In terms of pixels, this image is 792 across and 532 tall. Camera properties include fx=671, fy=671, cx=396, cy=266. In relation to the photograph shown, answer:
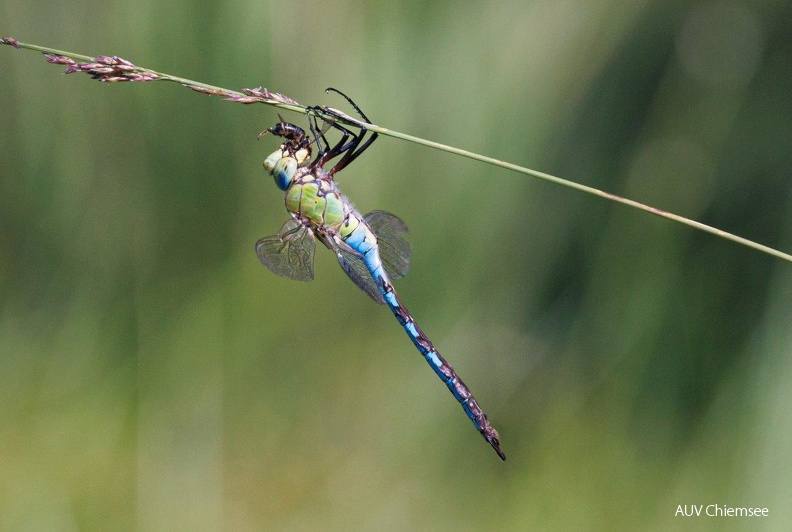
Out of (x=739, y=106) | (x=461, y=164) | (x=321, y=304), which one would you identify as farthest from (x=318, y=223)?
(x=739, y=106)

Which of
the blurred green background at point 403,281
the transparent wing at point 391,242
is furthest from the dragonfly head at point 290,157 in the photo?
the blurred green background at point 403,281

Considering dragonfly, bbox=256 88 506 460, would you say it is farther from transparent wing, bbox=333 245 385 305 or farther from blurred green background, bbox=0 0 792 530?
blurred green background, bbox=0 0 792 530

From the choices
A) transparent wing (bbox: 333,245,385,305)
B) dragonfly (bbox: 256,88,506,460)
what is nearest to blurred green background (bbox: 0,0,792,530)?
dragonfly (bbox: 256,88,506,460)

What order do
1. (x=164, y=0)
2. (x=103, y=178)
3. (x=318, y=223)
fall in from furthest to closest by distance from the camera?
(x=103, y=178), (x=164, y=0), (x=318, y=223)

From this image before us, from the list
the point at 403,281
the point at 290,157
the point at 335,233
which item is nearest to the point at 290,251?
the point at 335,233

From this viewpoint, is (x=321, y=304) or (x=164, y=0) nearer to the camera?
(x=164, y=0)

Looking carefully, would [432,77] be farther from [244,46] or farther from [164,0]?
[164,0]

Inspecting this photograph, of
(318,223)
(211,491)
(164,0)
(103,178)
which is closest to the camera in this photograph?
(318,223)
